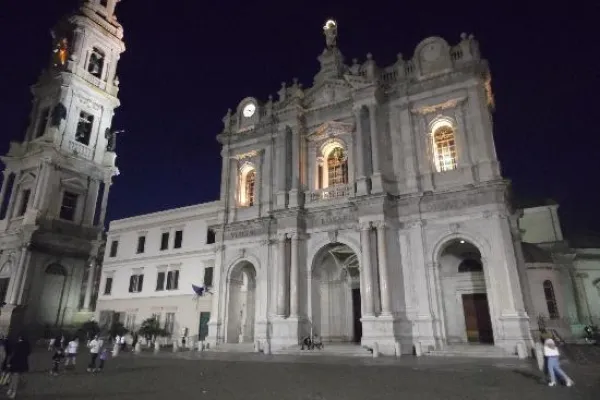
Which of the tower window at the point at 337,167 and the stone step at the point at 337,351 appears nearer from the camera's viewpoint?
the stone step at the point at 337,351

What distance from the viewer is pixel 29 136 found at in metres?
37.2

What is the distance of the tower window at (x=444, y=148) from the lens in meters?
23.0

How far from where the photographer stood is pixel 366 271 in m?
21.4

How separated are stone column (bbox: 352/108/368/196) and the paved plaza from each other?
33.0 feet

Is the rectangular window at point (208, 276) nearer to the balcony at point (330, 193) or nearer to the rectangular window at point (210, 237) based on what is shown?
the rectangular window at point (210, 237)

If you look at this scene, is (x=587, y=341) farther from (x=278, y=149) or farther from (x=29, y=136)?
(x=29, y=136)

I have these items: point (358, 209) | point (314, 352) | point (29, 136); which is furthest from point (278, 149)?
point (29, 136)

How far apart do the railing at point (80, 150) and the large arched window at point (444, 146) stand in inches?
1188

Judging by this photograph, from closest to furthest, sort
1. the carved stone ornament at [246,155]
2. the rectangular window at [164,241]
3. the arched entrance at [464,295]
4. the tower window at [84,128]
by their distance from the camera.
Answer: the arched entrance at [464,295] → the carved stone ornament at [246,155] → the rectangular window at [164,241] → the tower window at [84,128]

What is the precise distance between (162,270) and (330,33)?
24.4 m

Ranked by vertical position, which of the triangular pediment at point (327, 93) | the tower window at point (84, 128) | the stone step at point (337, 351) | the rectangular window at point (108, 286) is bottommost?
the stone step at point (337, 351)

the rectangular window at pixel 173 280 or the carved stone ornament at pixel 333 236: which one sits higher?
the carved stone ornament at pixel 333 236

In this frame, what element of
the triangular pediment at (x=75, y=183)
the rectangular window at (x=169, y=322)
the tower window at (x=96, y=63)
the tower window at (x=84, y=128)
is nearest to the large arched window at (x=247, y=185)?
the rectangular window at (x=169, y=322)

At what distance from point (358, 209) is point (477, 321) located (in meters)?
9.10
